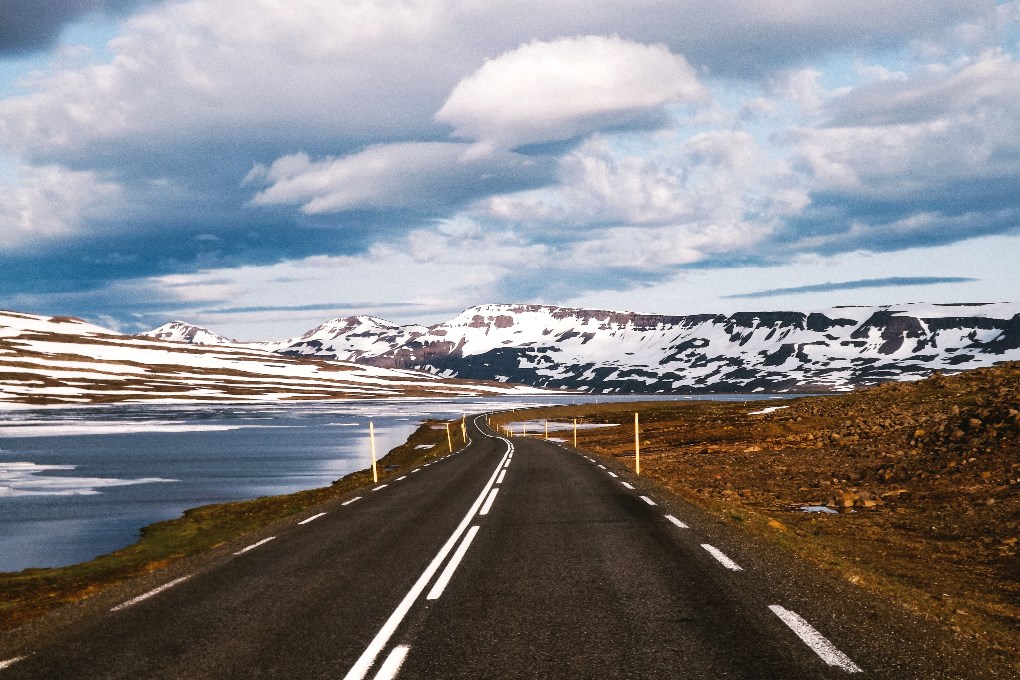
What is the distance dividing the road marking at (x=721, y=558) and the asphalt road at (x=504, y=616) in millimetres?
30

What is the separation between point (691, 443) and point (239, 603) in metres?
42.4

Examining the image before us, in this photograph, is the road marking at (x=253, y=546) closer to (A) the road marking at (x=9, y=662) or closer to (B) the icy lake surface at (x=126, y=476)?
(A) the road marking at (x=9, y=662)

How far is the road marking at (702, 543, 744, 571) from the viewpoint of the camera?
36.6 ft

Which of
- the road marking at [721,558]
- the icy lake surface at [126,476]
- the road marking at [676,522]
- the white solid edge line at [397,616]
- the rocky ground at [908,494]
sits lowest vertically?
the icy lake surface at [126,476]

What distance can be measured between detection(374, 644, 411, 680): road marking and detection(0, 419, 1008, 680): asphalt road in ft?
0.06

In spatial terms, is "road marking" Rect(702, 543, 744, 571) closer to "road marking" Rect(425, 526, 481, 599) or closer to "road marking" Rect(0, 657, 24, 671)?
"road marking" Rect(425, 526, 481, 599)

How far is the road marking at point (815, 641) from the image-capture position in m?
6.97

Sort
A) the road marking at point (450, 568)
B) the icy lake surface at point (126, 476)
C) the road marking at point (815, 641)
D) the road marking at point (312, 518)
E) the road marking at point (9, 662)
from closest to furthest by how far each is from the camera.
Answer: the road marking at point (815, 641) < the road marking at point (9, 662) < the road marking at point (450, 568) < the road marking at point (312, 518) < the icy lake surface at point (126, 476)

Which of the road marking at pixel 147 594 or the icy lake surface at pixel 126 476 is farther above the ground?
the road marking at pixel 147 594

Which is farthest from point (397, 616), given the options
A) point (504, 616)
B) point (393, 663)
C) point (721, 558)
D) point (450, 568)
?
point (721, 558)

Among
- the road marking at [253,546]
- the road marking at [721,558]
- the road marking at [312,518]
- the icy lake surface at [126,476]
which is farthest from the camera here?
the icy lake surface at [126,476]

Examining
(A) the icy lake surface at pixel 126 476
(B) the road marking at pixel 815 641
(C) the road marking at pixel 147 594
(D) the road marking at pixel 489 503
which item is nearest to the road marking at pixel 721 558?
(B) the road marking at pixel 815 641

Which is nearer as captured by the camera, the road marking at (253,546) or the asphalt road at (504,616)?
the asphalt road at (504,616)

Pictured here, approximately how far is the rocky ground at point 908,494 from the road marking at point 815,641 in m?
1.70
